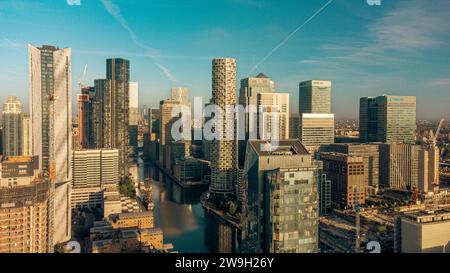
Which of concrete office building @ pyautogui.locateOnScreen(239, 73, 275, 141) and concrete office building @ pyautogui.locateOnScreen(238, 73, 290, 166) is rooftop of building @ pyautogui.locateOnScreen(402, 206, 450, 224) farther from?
concrete office building @ pyautogui.locateOnScreen(239, 73, 275, 141)

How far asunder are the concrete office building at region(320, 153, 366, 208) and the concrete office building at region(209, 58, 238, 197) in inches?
129

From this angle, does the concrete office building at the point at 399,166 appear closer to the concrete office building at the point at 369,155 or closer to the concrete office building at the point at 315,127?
the concrete office building at the point at 369,155

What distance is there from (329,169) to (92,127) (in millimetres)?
8972

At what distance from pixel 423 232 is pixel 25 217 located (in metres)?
5.18

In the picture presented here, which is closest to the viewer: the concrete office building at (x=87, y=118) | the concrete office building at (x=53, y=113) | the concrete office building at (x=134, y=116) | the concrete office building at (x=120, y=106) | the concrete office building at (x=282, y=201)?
the concrete office building at (x=282, y=201)

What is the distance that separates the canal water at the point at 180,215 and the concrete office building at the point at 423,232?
9.94 ft

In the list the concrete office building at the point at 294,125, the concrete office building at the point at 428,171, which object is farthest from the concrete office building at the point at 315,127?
the concrete office building at the point at 428,171

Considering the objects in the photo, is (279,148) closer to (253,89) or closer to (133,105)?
(253,89)

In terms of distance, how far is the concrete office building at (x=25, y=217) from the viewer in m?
4.39

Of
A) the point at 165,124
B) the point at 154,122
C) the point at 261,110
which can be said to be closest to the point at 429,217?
the point at 261,110

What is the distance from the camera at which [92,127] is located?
1407 cm
